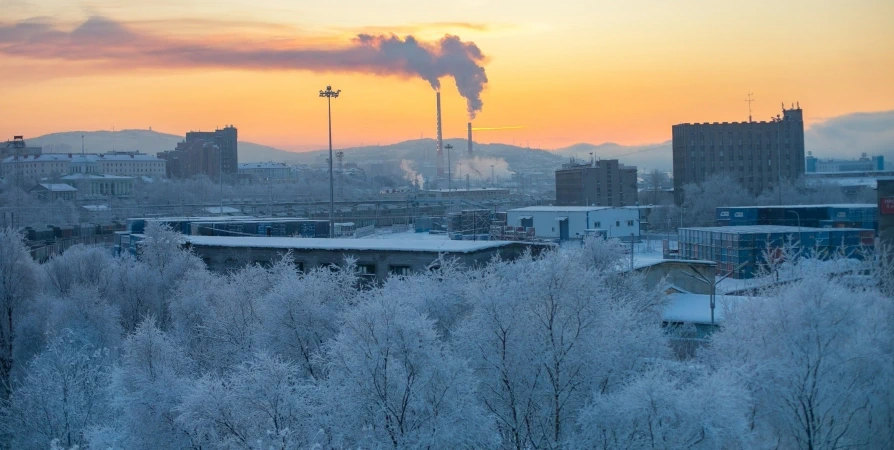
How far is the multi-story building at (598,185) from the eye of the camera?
53.2m

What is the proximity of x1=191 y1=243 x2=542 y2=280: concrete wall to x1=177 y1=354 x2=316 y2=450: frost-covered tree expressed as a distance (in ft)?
28.5

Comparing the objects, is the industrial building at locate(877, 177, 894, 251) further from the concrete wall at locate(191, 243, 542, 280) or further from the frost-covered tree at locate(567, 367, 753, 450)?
the frost-covered tree at locate(567, 367, 753, 450)

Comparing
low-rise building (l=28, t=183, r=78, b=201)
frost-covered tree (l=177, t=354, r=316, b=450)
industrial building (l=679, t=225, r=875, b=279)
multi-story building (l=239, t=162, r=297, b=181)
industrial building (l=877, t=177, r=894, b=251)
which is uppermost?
multi-story building (l=239, t=162, r=297, b=181)

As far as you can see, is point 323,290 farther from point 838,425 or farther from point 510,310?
point 838,425

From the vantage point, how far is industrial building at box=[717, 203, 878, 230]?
30.9 m

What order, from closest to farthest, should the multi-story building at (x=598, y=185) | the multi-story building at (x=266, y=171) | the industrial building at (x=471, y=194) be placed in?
the multi-story building at (x=598, y=185) → the industrial building at (x=471, y=194) → the multi-story building at (x=266, y=171)

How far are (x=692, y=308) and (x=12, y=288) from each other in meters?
13.9

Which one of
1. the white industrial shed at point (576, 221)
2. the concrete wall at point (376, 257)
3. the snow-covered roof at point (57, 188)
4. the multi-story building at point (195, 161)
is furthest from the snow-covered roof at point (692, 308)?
the multi-story building at point (195, 161)

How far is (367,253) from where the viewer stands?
18.7 m

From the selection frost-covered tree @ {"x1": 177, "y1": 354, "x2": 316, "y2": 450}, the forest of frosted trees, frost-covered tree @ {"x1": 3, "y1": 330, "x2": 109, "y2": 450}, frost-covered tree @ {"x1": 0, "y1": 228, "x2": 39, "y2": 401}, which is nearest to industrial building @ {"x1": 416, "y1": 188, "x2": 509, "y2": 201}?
frost-covered tree @ {"x1": 0, "y1": 228, "x2": 39, "y2": 401}

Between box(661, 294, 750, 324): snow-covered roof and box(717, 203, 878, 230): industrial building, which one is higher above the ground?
box(717, 203, 878, 230): industrial building

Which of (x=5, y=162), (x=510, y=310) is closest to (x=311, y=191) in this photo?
(x=5, y=162)

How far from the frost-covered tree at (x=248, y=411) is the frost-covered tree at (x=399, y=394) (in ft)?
0.84

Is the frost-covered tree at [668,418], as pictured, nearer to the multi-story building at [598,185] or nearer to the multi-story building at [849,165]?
the multi-story building at [598,185]
